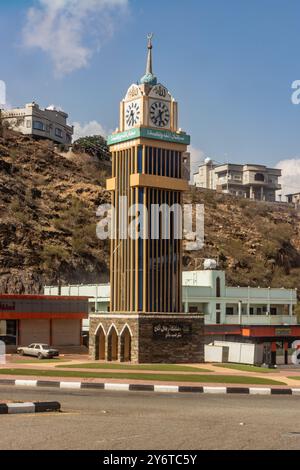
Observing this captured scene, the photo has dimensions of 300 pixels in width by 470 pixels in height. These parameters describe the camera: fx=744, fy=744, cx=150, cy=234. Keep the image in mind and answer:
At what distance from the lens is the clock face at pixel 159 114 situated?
47406mm

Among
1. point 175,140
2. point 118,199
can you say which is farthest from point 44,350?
point 175,140

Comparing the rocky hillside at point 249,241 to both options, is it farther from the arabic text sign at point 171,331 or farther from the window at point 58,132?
the arabic text sign at point 171,331

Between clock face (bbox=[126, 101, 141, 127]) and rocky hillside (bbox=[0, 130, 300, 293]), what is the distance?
116 feet

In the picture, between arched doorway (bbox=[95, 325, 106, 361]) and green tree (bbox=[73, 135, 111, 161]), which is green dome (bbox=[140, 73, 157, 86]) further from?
green tree (bbox=[73, 135, 111, 161])

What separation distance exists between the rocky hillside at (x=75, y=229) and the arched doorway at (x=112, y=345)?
109ft

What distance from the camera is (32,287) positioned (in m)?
80.9

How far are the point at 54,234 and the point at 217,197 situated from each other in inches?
1901

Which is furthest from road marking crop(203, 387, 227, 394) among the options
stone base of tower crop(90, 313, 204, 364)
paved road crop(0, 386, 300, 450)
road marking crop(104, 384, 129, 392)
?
stone base of tower crop(90, 313, 204, 364)

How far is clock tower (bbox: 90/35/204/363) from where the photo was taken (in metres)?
45.8

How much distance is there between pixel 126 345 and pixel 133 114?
14.6m

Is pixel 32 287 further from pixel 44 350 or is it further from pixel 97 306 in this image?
pixel 44 350

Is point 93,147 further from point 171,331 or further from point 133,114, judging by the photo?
point 171,331

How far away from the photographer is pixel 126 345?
45625 millimetres

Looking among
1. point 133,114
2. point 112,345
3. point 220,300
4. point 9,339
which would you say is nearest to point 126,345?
point 112,345
